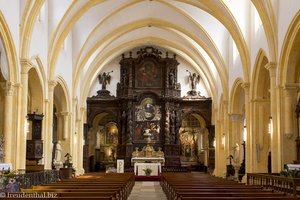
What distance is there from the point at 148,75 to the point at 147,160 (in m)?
7.44

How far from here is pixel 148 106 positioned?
40.3m

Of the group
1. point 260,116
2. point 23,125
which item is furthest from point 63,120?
point 260,116

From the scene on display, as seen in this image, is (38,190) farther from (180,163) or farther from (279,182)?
(180,163)

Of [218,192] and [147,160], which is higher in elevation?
[218,192]

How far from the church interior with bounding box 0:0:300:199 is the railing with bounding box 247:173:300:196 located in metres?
0.31

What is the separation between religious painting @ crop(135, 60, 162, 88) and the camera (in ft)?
133

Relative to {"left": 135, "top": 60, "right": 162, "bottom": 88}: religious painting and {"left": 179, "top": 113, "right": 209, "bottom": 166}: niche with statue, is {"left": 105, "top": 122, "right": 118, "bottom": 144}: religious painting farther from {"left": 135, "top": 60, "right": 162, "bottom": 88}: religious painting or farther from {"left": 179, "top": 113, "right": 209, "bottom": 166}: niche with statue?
{"left": 135, "top": 60, "right": 162, "bottom": 88}: religious painting

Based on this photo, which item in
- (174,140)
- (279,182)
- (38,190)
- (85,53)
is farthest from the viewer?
(174,140)

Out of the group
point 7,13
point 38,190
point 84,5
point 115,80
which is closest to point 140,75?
point 115,80

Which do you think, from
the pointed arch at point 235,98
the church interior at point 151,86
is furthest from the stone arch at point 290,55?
the pointed arch at point 235,98

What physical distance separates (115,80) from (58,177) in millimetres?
18238

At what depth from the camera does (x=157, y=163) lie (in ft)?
115

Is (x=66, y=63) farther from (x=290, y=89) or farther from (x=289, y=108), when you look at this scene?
(x=289, y=108)

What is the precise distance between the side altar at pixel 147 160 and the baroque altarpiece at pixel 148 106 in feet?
2.67
